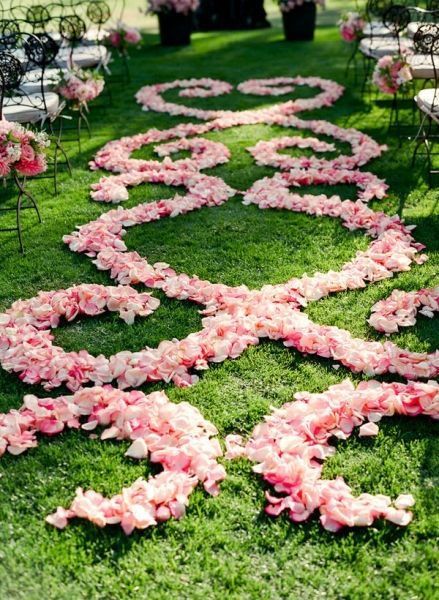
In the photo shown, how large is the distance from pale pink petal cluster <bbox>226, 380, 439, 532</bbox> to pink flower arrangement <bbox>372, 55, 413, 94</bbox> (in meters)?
4.39

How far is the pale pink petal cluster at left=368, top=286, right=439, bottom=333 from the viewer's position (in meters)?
4.23

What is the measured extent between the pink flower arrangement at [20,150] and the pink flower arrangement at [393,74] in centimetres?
371

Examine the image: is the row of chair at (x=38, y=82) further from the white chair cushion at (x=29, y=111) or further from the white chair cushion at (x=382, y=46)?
the white chair cushion at (x=382, y=46)

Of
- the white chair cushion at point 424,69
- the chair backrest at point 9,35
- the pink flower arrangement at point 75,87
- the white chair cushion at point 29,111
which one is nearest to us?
the white chair cushion at point 29,111

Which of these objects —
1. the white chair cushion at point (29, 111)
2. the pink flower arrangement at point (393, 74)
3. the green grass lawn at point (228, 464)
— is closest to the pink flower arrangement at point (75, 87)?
the white chair cushion at point (29, 111)

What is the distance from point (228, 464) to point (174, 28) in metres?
12.9

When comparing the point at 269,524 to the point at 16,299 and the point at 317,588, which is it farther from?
the point at 16,299

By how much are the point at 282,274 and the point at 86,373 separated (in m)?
1.70

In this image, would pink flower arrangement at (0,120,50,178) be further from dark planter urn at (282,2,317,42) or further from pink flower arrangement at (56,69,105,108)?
dark planter urn at (282,2,317,42)

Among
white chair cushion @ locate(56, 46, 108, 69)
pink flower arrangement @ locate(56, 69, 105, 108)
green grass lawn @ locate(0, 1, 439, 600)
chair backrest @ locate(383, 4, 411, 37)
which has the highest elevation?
chair backrest @ locate(383, 4, 411, 37)

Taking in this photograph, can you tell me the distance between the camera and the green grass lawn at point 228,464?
2.67 m

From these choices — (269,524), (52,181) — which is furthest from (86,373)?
(52,181)

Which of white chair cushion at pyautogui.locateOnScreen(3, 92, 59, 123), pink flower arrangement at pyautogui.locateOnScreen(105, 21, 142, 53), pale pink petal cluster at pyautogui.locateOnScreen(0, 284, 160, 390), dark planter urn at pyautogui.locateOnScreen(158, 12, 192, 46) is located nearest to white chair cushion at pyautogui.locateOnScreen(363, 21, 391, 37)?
pink flower arrangement at pyautogui.locateOnScreen(105, 21, 142, 53)

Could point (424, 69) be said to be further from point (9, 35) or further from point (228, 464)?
point (228, 464)
